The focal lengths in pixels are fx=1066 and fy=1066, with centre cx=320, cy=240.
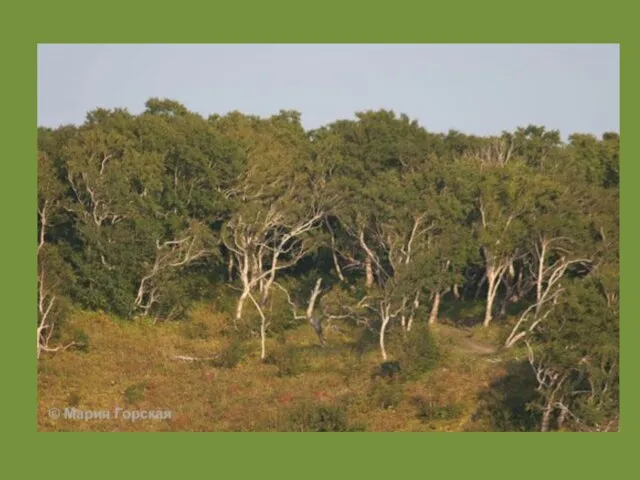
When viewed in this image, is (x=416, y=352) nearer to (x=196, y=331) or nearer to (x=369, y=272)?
(x=196, y=331)

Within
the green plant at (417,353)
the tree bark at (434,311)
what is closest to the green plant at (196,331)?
the green plant at (417,353)

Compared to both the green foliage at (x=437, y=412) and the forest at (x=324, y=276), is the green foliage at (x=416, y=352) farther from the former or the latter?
the green foliage at (x=437, y=412)

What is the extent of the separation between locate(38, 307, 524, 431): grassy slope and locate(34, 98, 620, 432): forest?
13 cm

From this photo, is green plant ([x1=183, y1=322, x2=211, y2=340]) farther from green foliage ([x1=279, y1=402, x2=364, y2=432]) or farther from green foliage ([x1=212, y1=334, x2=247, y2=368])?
green foliage ([x1=279, y1=402, x2=364, y2=432])

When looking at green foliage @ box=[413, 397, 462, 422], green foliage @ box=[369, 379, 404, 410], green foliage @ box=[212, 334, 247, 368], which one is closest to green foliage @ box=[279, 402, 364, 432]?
green foliage @ box=[369, 379, 404, 410]

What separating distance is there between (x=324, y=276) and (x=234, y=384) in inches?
758

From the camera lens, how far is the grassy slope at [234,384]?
3969 centimetres

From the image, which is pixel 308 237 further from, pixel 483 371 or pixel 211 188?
pixel 483 371

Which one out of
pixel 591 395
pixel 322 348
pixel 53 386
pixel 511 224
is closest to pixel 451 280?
pixel 511 224

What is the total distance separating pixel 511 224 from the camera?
2101 inches

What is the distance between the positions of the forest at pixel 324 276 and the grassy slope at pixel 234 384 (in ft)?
0.42

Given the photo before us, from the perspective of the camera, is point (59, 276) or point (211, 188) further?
point (211, 188)

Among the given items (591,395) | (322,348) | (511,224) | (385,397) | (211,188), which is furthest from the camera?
(211,188)

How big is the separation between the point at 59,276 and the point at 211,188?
36.1ft
